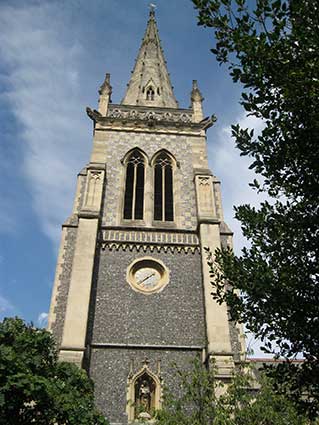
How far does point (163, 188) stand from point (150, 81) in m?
11.5

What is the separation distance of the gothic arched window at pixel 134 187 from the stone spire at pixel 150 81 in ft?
21.0

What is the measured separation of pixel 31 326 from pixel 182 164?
11.4 meters

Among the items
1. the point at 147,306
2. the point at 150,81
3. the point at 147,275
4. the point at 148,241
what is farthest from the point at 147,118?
the point at 147,306

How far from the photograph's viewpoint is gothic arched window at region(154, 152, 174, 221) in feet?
59.3

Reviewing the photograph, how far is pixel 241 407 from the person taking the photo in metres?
8.80

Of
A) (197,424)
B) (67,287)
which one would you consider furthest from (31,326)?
(197,424)

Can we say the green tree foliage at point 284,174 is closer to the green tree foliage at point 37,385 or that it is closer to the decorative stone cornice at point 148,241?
the green tree foliage at point 37,385

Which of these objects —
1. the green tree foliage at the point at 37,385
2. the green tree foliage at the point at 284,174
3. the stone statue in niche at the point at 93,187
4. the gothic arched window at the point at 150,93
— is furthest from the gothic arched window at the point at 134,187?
the green tree foliage at the point at 284,174

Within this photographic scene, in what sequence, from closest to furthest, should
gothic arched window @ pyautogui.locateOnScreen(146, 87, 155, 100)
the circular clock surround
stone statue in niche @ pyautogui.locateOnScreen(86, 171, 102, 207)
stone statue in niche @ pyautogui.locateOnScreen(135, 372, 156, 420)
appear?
stone statue in niche @ pyautogui.locateOnScreen(135, 372, 156, 420), the circular clock surround, stone statue in niche @ pyautogui.locateOnScreen(86, 171, 102, 207), gothic arched window @ pyautogui.locateOnScreen(146, 87, 155, 100)

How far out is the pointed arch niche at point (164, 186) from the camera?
59.2ft

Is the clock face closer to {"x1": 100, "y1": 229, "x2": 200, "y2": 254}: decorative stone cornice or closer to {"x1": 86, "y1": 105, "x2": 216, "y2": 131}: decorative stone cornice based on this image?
{"x1": 100, "y1": 229, "x2": 200, "y2": 254}: decorative stone cornice

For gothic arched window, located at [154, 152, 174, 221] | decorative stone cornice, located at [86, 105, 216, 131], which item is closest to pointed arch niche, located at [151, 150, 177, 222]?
Answer: gothic arched window, located at [154, 152, 174, 221]

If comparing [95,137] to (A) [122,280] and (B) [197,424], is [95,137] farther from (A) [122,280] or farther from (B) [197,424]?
(B) [197,424]

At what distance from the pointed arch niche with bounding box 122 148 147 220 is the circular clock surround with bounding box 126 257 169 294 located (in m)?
2.79
